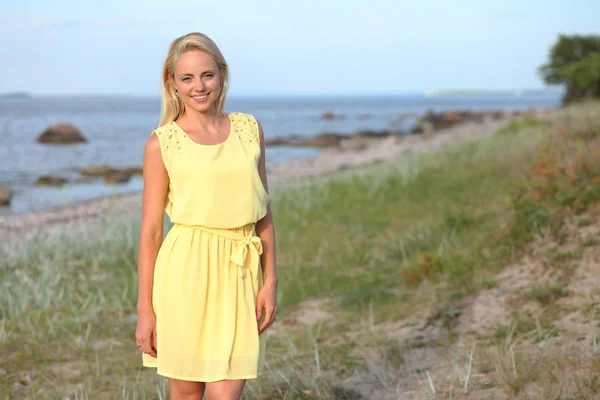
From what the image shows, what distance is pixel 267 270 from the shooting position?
9.09 ft

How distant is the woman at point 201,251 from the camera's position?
101 inches

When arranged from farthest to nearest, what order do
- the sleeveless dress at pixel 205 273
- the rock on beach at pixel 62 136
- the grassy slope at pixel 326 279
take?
the rock on beach at pixel 62 136, the grassy slope at pixel 326 279, the sleeveless dress at pixel 205 273

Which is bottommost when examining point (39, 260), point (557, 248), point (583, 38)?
point (39, 260)

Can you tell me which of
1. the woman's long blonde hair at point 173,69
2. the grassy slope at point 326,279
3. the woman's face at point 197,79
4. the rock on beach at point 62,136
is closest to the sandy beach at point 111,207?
the grassy slope at point 326,279

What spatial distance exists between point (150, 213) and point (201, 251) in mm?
235

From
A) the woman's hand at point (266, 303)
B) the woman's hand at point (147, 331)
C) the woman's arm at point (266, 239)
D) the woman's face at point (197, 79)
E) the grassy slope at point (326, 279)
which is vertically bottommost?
the grassy slope at point (326, 279)

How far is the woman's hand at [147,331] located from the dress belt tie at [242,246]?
36 cm

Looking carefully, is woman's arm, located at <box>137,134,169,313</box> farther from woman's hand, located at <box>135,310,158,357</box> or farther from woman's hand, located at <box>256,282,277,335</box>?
woman's hand, located at <box>256,282,277,335</box>

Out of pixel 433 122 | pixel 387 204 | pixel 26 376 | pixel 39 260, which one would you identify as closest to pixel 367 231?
pixel 387 204

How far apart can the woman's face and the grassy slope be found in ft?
4.95

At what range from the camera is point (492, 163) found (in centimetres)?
1170

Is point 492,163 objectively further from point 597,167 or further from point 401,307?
point 401,307

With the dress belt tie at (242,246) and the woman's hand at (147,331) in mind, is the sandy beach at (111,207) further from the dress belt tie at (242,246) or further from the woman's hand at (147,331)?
the dress belt tie at (242,246)

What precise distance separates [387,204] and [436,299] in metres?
4.46
